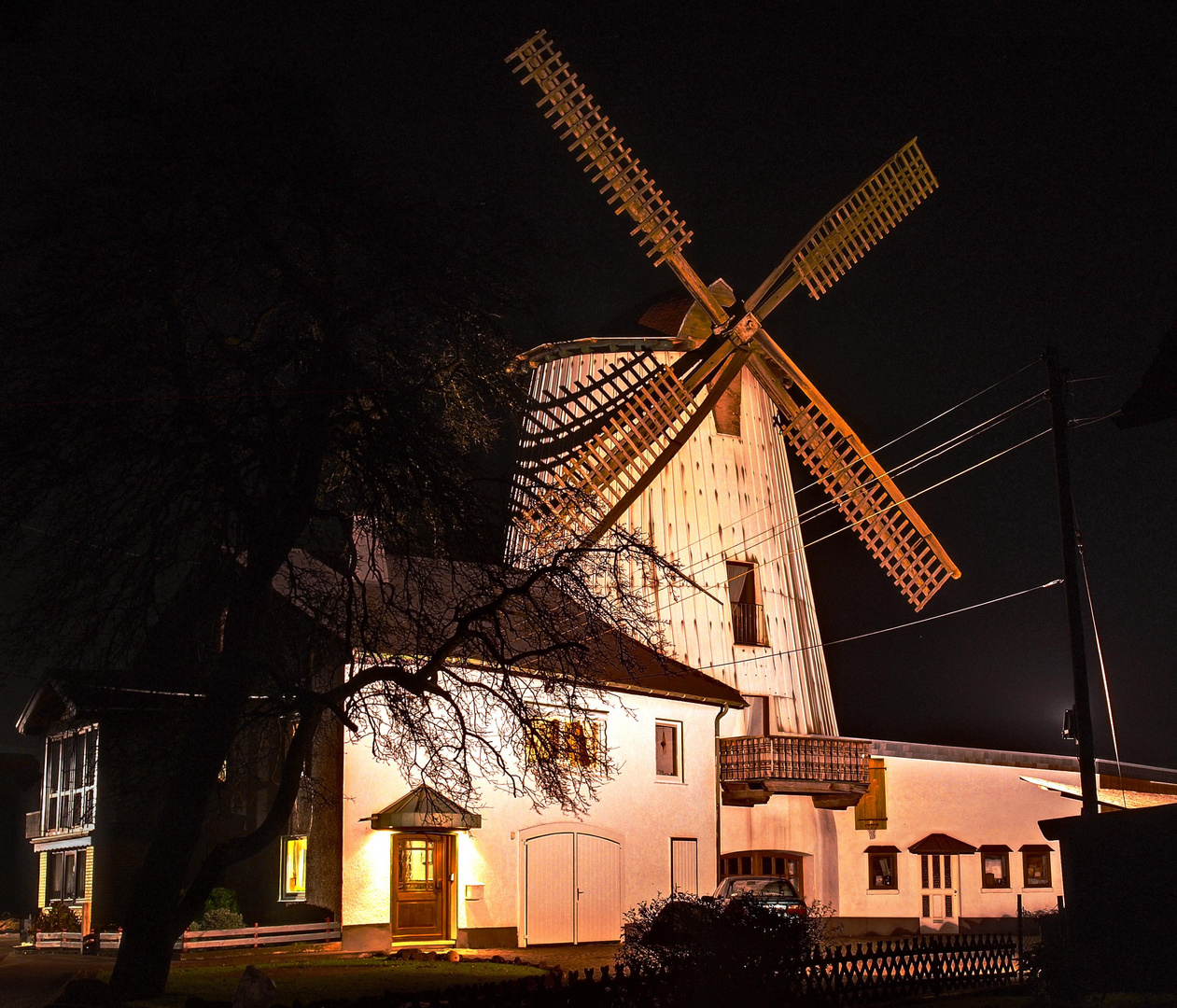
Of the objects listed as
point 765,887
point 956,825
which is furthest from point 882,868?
point 765,887

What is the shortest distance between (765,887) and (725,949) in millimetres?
13456

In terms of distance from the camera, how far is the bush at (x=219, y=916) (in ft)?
78.4

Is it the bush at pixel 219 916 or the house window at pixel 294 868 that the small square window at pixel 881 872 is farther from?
the bush at pixel 219 916

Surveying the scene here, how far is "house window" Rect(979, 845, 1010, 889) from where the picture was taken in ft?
111

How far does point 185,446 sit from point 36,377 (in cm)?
169

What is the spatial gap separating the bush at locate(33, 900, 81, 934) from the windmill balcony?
14.7 meters

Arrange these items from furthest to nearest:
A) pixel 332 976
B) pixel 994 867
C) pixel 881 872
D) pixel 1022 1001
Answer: pixel 994 867
pixel 881 872
pixel 332 976
pixel 1022 1001

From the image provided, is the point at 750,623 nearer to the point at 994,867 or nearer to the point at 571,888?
the point at 571,888

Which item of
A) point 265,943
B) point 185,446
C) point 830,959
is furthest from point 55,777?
point 830,959

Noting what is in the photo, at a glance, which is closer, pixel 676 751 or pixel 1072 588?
pixel 1072 588

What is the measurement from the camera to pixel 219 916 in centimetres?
2430

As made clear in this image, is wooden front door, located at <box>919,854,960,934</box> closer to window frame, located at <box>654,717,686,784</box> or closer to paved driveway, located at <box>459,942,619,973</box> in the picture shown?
window frame, located at <box>654,717,686,784</box>

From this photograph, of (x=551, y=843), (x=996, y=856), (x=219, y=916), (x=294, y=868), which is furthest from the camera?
(x=996, y=856)

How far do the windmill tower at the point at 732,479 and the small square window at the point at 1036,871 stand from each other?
6.93m
